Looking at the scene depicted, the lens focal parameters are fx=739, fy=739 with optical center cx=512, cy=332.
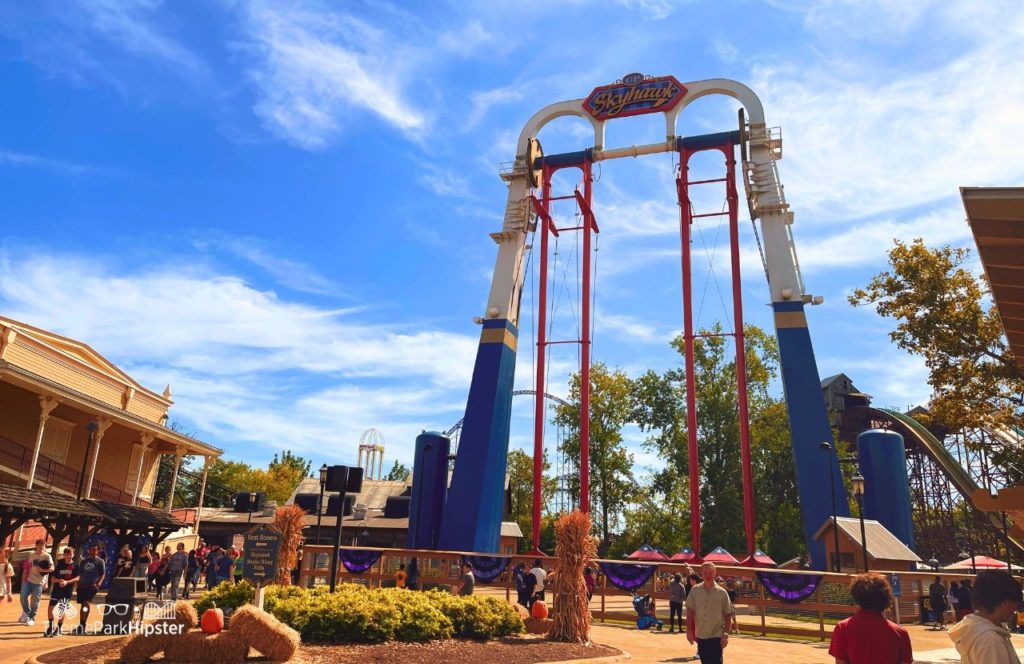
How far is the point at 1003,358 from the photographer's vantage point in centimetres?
1788

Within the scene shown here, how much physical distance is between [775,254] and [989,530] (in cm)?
2637

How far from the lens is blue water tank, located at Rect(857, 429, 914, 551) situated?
25688mm

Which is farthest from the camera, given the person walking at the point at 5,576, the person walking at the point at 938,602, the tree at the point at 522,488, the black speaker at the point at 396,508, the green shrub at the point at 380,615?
the tree at the point at 522,488

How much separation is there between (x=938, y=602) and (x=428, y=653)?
624 inches

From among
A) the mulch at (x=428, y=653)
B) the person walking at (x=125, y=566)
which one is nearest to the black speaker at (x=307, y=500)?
the person walking at (x=125, y=566)

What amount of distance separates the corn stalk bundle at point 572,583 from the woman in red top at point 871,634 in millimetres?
8847

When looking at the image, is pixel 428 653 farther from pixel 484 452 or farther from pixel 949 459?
pixel 949 459

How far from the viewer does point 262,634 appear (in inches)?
367

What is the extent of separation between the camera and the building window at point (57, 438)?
2647 centimetres

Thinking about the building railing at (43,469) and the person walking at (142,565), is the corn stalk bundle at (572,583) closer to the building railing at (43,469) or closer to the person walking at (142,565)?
the person walking at (142,565)

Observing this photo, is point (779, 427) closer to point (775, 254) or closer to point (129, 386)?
point (775, 254)

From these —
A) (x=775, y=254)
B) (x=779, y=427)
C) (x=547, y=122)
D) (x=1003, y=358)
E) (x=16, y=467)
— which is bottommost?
(x=16, y=467)

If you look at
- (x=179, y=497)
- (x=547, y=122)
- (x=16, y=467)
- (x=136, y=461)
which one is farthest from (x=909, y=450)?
(x=179, y=497)

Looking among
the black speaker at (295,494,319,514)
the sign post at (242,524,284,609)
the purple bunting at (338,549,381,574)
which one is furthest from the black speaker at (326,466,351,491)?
the black speaker at (295,494,319,514)
